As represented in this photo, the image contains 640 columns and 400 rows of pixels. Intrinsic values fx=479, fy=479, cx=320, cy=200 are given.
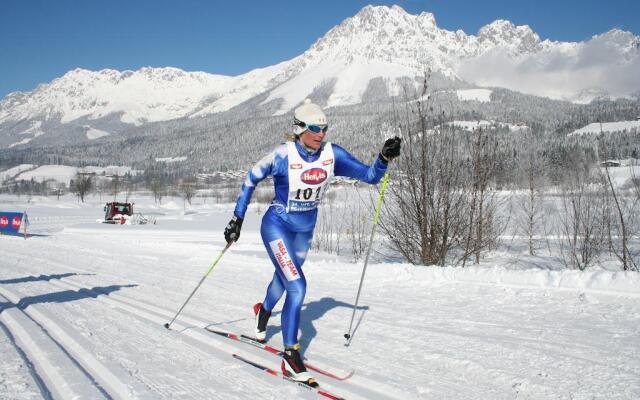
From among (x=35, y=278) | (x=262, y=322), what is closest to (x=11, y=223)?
(x=35, y=278)

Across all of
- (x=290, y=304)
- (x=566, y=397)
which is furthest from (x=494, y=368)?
(x=290, y=304)

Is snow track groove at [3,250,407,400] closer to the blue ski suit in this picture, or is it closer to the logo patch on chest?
the blue ski suit

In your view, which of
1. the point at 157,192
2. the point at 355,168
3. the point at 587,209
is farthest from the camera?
the point at 157,192

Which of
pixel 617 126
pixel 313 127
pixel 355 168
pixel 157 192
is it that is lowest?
pixel 355 168

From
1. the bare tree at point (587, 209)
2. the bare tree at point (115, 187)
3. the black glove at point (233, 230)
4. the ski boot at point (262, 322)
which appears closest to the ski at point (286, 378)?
the ski boot at point (262, 322)

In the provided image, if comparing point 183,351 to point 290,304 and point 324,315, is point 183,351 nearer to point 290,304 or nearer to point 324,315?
point 290,304

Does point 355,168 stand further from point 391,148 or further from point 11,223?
point 11,223

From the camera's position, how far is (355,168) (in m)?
5.21

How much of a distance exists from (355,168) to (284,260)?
4.20ft

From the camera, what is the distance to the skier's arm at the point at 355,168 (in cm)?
508

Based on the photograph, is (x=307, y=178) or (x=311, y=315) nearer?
(x=307, y=178)

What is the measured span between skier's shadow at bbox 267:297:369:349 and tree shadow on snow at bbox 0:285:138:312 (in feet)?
11.8

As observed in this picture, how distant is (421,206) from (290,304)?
7328 mm

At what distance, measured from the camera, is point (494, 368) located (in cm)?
415
